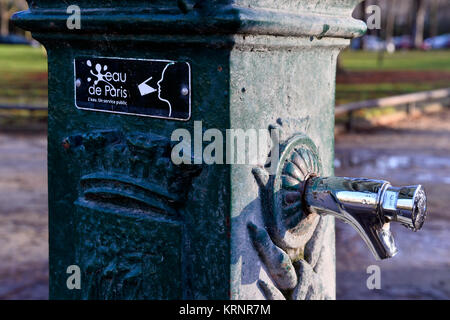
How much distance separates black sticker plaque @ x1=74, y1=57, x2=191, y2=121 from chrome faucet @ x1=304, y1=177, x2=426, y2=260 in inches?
13.6

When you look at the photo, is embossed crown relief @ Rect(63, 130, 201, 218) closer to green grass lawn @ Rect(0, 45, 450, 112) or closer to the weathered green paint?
the weathered green paint

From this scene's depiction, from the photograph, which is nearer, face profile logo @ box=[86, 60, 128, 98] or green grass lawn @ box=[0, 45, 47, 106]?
face profile logo @ box=[86, 60, 128, 98]

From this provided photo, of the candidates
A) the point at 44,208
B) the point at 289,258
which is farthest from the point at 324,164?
the point at 44,208

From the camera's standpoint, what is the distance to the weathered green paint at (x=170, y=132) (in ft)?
4.12

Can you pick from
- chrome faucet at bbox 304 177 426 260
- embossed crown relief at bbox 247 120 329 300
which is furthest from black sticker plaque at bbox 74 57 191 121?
chrome faucet at bbox 304 177 426 260

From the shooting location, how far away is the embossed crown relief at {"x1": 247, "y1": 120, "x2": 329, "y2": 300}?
52.5 inches

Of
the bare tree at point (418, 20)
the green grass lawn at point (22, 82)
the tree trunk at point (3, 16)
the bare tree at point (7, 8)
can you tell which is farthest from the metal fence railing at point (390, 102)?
the tree trunk at point (3, 16)

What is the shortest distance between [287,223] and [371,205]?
183 millimetres

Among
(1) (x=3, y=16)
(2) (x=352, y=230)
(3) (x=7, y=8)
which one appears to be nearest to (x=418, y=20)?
(3) (x=7, y=8)

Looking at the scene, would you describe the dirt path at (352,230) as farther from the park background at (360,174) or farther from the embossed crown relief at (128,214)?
the embossed crown relief at (128,214)

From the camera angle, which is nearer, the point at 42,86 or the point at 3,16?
the point at 42,86

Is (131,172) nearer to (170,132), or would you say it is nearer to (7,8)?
(170,132)

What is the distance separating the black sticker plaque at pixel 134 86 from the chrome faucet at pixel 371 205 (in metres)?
0.34

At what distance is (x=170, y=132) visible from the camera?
1.33 metres
